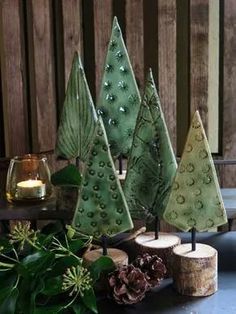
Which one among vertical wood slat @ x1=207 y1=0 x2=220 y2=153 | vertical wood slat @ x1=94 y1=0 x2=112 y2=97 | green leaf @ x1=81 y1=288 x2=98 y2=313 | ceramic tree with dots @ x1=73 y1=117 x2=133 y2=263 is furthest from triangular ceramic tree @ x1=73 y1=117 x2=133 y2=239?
vertical wood slat @ x1=207 y1=0 x2=220 y2=153

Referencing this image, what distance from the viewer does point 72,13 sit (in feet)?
4.14

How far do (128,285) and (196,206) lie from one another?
16cm

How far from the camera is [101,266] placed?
2.77ft

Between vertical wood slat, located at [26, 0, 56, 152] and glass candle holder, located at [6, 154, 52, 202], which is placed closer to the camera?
glass candle holder, located at [6, 154, 52, 202]

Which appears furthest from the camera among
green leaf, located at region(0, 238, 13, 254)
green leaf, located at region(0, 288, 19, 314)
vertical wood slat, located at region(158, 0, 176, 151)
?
vertical wood slat, located at region(158, 0, 176, 151)

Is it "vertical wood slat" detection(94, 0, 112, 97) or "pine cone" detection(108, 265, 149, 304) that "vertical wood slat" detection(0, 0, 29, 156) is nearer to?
"vertical wood slat" detection(94, 0, 112, 97)

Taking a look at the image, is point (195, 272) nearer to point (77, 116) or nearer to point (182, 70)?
point (77, 116)

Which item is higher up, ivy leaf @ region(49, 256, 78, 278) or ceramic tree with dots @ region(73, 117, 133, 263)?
ceramic tree with dots @ region(73, 117, 133, 263)

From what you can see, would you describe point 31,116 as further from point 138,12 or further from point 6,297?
point 6,297

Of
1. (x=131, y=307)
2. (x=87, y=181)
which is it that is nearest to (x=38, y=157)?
(x=87, y=181)

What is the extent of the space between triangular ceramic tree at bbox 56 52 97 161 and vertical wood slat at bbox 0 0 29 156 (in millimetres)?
322

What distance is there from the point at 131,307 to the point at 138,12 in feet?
2.27

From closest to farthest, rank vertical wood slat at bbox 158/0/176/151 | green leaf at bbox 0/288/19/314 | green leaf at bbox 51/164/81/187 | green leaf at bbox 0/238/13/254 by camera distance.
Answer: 1. green leaf at bbox 0/288/19/314
2. green leaf at bbox 0/238/13/254
3. green leaf at bbox 51/164/81/187
4. vertical wood slat at bbox 158/0/176/151

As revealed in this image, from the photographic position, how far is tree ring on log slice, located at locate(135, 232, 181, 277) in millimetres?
909
